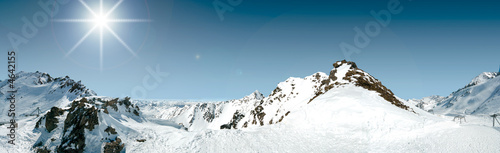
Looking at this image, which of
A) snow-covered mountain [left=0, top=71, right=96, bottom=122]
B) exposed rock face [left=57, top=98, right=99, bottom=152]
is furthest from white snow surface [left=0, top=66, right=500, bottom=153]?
snow-covered mountain [left=0, top=71, right=96, bottom=122]

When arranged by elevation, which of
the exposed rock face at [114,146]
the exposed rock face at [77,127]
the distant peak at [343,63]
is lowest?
the exposed rock face at [114,146]

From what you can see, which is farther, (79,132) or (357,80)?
(357,80)

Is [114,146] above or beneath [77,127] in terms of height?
beneath

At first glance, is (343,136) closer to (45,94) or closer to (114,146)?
(114,146)

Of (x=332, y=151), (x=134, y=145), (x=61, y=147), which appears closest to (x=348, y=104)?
(x=332, y=151)

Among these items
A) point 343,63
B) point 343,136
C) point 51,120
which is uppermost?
point 343,63

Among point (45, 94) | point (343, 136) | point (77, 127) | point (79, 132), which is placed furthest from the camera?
point (45, 94)

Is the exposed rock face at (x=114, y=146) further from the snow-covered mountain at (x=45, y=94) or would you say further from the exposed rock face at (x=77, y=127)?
the snow-covered mountain at (x=45, y=94)

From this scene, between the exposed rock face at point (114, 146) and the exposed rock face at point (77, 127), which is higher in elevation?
the exposed rock face at point (77, 127)

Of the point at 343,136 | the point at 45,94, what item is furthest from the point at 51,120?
the point at 45,94

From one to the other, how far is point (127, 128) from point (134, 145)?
23.2ft

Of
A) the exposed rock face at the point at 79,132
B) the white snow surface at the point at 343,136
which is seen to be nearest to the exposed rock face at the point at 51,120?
the exposed rock face at the point at 79,132

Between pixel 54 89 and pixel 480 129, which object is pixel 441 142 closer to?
pixel 480 129

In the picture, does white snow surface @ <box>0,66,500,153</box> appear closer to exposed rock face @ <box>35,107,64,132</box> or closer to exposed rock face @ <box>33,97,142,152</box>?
exposed rock face @ <box>33,97,142,152</box>
